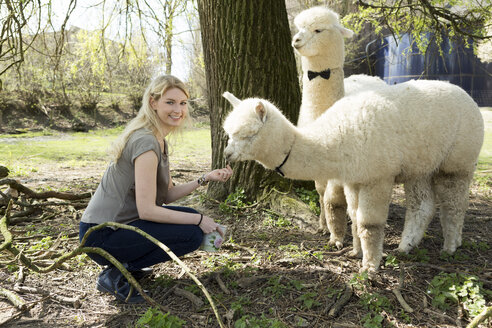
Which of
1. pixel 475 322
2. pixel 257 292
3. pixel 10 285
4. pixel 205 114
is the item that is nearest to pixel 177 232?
pixel 257 292

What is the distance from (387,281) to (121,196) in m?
2.07

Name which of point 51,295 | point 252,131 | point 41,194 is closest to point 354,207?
point 252,131

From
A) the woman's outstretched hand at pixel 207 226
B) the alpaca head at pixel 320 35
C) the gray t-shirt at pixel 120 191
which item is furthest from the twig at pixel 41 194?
the alpaca head at pixel 320 35

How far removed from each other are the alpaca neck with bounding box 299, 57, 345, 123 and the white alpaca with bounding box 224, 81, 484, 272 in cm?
56

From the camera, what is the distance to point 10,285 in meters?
2.96

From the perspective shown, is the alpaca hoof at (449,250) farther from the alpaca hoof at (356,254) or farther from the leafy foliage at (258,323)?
the leafy foliage at (258,323)

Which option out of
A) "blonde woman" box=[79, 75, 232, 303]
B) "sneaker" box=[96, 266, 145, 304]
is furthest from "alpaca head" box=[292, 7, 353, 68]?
"sneaker" box=[96, 266, 145, 304]

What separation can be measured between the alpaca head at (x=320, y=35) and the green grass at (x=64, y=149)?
398 centimetres

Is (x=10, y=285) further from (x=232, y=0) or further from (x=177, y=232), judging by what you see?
(x=232, y=0)

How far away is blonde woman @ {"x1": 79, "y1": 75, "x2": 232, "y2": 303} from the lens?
2689 mm

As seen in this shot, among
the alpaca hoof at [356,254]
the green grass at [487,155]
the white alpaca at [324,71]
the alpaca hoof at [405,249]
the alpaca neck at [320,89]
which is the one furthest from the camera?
the green grass at [487,155]

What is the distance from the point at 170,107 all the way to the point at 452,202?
8.68ft

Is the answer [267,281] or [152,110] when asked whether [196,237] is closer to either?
[267,281]

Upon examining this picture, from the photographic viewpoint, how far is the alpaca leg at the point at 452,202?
11.4 feet
